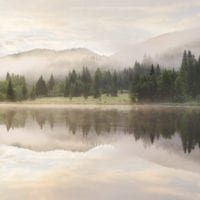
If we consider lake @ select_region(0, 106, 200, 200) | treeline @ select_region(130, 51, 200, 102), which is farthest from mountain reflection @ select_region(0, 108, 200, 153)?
treeline @ select_region(130, 51, 200, 102)

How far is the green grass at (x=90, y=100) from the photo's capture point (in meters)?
8.88

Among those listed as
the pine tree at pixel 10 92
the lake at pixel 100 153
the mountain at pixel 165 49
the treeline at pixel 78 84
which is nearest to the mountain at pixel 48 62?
the treeline at pixel 78 84

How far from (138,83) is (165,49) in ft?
2.73

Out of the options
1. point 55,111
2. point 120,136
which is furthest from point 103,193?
point 55,111

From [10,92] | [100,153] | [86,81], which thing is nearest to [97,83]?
[86,81]

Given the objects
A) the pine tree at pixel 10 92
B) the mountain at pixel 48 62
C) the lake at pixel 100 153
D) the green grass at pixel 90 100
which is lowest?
the lake at pixel 100 153

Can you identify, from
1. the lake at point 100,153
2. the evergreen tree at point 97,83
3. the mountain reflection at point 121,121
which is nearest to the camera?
the lake at point 100,153

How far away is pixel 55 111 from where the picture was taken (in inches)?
350

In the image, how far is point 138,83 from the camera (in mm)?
8828

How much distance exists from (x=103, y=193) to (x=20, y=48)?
5.60 metres

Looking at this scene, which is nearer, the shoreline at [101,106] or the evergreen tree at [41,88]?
the shoreline at [101,106]

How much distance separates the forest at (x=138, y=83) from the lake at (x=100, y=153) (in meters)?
0.34

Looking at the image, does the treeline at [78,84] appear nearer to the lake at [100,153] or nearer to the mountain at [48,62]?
the mountain at [48,62]

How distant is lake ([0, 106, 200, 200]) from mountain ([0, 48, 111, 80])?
2.49 feet
